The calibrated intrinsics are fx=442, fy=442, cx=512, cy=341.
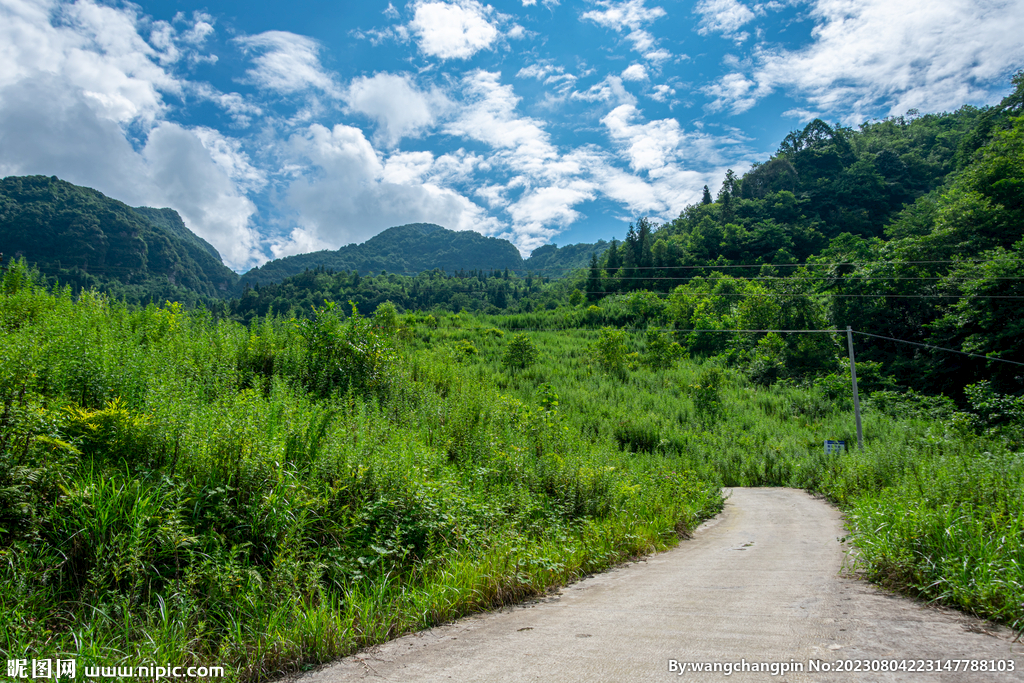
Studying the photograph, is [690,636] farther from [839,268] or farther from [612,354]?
[839,268]

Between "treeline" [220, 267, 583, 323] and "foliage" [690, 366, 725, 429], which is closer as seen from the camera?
"foliage" [690, 366, 725, 429]

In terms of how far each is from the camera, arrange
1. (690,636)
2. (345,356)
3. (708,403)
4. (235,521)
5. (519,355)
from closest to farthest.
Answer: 1. (690,636)
2. (235,521)
3. (345,356)
4. (708,403)
5. (519,355)

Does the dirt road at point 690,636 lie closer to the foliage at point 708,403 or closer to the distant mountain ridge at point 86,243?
the distant mountain ridge at point 86,243

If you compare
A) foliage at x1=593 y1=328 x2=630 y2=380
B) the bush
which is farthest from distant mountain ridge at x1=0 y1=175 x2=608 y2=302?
foliage at x1=593 y1=328 x2=630 y2=380

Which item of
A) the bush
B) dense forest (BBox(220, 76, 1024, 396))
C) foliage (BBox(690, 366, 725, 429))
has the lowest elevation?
foliage (BBox(690, 366, 725, 429))

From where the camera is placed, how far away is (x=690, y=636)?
2.78 m

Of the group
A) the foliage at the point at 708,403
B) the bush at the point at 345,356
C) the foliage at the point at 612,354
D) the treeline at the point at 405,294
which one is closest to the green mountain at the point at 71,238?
the bush at the point at 345,356

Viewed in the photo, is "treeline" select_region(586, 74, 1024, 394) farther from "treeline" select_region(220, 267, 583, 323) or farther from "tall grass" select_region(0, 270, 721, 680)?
"tall grass" select_region(0, 270, 721, 680)

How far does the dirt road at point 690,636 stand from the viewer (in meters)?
2.35

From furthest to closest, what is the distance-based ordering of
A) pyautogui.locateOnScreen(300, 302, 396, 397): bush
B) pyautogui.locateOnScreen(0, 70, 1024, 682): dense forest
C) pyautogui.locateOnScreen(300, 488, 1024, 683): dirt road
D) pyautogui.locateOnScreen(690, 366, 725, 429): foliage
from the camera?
1. pyautogui.locateOnScreen(690, 366, 725, 429): foliage
2. pyautogui.locateOnScreen(300, 302, 396, 397): bush
3. pyautogui.locateOnScreen(0, 70, 1024, 682): dense forest
4. pyautogui.locateOnScreen(300, 488, 1024, 683): dirt road

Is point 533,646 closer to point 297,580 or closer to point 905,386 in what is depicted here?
point 297,580

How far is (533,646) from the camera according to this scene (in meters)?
2.75

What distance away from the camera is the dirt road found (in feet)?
7.72

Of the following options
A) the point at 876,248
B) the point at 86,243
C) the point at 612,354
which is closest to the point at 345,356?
the point at 612,354
